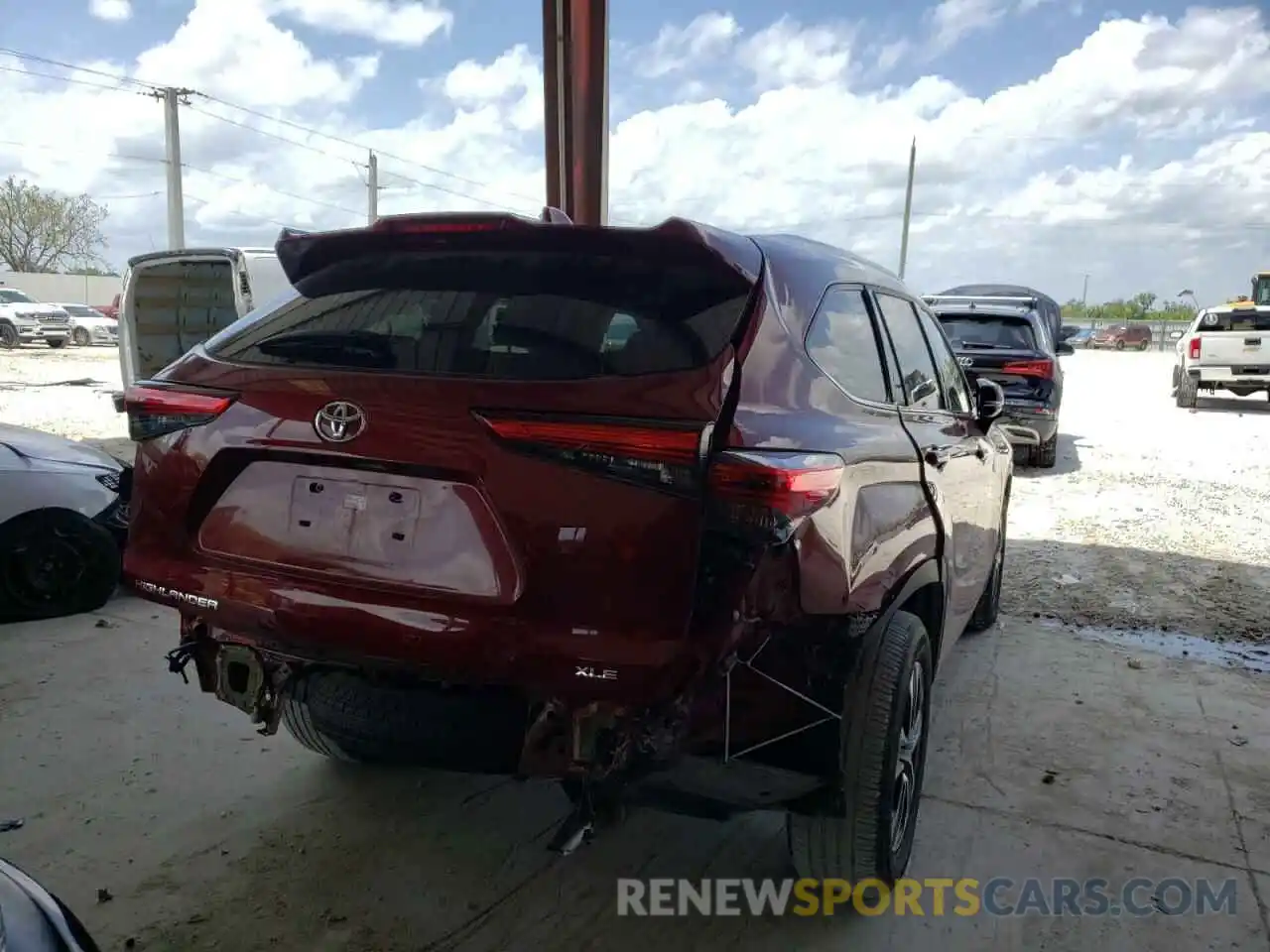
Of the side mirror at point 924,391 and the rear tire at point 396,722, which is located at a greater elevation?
the side mirror at point 924,391

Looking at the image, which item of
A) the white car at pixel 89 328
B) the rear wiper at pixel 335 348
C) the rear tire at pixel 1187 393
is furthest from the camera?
the white car at pixel 89 328

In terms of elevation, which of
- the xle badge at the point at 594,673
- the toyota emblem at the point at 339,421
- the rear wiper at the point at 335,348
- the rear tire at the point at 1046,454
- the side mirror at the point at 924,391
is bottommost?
the rear tire at the point at 1046,454

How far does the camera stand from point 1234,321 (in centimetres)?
1670

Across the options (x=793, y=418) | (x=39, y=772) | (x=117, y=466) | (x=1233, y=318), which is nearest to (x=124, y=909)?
(x=39, y=772)

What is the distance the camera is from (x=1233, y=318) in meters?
16.7

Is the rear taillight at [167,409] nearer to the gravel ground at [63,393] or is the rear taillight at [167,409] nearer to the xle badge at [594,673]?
the xle badge at [594,673]

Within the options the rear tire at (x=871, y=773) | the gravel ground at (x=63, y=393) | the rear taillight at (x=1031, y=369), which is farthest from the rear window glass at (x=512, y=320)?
the gravel ground at (x=63, y=393)

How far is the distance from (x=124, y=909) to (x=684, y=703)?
5.64 ft

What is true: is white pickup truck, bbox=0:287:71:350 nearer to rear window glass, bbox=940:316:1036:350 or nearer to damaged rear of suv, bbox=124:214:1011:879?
rear window glass, bbox=940:316:1036:350

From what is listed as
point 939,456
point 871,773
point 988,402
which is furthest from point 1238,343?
point 871,773

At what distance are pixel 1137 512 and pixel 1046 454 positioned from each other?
77.9 inches

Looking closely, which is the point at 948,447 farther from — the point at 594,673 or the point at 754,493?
the point at 594,673

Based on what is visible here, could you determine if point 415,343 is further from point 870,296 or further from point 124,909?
point 124,909

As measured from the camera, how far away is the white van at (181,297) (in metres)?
8.85
